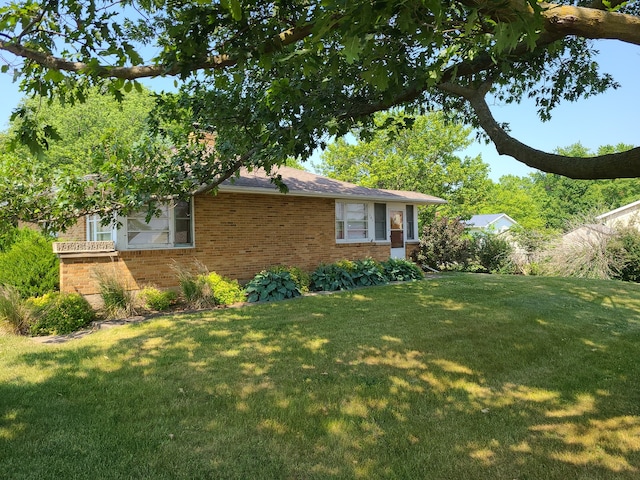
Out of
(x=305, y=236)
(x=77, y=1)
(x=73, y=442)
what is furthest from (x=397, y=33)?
(x=305, y=236)

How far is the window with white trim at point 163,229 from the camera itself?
10.3 metres

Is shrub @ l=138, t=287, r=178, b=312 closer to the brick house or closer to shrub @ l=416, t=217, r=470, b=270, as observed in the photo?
the brick house

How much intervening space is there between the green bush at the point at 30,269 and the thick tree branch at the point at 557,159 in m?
9.88

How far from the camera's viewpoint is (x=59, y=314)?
7.84m

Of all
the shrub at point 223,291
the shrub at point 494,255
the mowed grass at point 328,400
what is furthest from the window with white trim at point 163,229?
the shrub at point 494,255

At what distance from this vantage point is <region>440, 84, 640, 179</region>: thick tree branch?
3615mm

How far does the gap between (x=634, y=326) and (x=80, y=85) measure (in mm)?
9949

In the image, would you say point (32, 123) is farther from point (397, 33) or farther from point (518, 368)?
point (518, 368)

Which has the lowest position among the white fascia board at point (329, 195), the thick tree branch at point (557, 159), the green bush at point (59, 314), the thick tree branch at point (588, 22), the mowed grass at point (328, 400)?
the mowed grass at point (328, 400)

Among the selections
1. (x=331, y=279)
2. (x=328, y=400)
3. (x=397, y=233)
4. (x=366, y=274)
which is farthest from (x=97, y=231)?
(x=397, y=233)

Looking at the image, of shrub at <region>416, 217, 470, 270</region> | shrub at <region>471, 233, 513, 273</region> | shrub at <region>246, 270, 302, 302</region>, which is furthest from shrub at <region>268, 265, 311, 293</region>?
shrub at <region>471, 233, 513, 273</region>

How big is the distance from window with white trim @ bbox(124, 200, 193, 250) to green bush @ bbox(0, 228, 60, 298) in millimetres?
2045

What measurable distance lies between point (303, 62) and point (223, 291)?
699 centimetres

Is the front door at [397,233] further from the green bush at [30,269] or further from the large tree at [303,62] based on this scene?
the green bush at [30,269]
